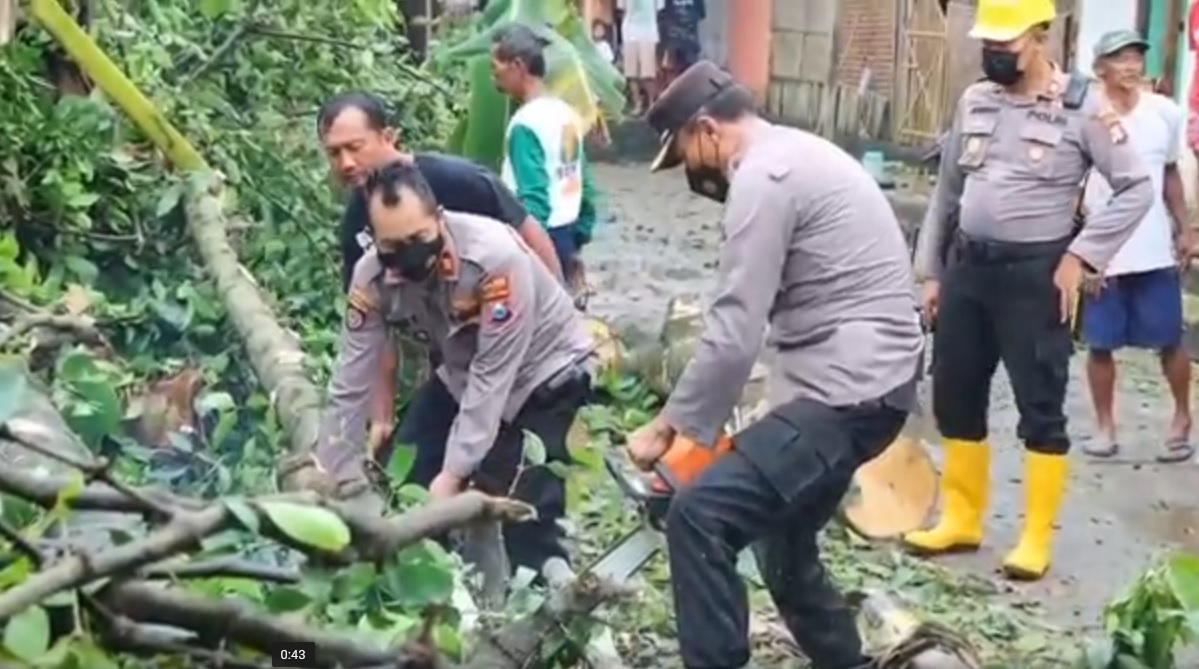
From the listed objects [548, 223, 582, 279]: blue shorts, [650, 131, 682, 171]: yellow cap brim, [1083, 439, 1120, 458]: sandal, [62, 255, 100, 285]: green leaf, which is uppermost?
[650, 131, 682, 171]: yellow cap brim

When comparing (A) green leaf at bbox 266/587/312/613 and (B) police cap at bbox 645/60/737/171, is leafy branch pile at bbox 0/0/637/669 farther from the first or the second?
(B) police cap at bbox 645/60/737/171

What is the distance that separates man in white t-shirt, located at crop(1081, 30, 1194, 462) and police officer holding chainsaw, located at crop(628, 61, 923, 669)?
10.2 feet

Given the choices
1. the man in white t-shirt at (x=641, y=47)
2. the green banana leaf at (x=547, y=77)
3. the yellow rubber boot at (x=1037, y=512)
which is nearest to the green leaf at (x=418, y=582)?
the yellow rubber boot at (x=1037, y=512)

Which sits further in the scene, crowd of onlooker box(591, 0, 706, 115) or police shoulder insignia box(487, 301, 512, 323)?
crowd of onlooker box(591, 0, 706, 115)

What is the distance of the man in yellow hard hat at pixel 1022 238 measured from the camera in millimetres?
6414

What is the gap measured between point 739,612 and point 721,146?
42.4 inches

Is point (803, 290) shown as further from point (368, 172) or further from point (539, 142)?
point (539, 142)

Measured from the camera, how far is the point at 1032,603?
6.48 m

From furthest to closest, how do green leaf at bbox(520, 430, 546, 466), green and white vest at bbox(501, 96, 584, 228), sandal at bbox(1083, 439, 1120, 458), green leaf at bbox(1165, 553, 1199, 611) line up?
sandal at bbox(1083, 439, 1120, 458)
green and white vest at bbox(501, 96, 584, 228)
green leaf at bbox(520, 430, 546, 466)
green leaf at bbox(1165, 553, 1199, 611)

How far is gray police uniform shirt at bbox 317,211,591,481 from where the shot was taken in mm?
5137

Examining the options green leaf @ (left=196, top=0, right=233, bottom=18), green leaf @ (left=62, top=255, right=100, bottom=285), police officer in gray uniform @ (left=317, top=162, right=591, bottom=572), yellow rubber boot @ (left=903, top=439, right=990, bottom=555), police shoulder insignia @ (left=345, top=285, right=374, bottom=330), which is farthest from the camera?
green leaf @ (left=196, top=0, right=233, bottom=18)

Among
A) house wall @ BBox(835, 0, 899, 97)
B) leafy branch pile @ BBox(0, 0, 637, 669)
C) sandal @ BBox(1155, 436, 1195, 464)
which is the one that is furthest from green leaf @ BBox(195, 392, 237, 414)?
house wall @ BBox(835, 0, 899, 97)

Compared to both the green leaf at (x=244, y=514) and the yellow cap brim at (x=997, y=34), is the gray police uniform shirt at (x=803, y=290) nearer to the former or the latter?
the yellow cap brim at (x=997, y=34)

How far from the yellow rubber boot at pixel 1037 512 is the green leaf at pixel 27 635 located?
5173mm
